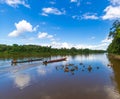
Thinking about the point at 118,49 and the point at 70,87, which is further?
the point at 118,49

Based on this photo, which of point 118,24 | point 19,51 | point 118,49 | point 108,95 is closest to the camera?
point 108,95

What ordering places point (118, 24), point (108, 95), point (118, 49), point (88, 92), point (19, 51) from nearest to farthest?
point (108, 95), point (88, 92), point (118, 49), point (118, 24), point (19, 51)

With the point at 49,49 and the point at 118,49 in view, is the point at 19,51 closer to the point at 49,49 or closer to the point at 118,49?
the point at 49,49

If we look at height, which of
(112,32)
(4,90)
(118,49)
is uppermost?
(112,32)

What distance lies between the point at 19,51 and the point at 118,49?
95.7m

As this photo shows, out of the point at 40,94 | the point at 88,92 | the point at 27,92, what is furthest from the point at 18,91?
the point at 88,92

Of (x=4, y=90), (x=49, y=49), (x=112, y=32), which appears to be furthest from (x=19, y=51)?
(x=4, y=90)

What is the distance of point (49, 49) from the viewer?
18850 centimetres

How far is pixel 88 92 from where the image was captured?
24484mm

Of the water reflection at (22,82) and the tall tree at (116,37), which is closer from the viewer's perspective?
the water reflection at (22,82)

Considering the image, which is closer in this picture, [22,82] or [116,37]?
[22,82]

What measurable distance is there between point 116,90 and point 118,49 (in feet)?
204

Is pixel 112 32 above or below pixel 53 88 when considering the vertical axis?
above

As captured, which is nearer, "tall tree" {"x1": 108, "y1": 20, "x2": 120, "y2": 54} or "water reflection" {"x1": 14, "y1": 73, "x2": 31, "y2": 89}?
"water reflection" {"x1": 14, "y1": 73, "x2": 31, "y2": 89}
